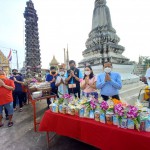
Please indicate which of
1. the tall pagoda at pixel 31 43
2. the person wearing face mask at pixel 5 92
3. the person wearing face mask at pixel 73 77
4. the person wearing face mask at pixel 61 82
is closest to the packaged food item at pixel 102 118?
the person wearing face mask at pixel 73 77

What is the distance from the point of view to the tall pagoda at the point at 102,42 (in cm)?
558

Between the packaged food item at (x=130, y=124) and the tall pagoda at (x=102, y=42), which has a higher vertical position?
the tall pagoda at (x=102, y=42)

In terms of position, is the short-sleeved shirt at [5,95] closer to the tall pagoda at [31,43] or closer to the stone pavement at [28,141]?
the stone pavement at [28,141]

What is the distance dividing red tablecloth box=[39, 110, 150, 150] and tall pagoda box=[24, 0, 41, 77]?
67.9 feet

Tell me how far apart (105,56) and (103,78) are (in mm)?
3232

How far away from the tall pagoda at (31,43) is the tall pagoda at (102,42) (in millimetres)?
17152

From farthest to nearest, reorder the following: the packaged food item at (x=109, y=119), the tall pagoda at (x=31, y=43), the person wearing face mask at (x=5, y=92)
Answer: the tall pagoda at (x=31, y=43), the person wearing face mask at (x=5, y=92), the packaged food item at (x=109, y=119)

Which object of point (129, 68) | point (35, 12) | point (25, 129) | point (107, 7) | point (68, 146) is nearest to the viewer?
point (68, 146)

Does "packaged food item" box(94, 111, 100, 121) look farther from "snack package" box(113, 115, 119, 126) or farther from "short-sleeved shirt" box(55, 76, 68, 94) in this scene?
"short-sleeved shirt" box(55, 76, 68, 94)

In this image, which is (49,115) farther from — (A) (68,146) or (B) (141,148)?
(B) (141,148)

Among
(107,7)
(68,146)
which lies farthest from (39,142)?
(107,7)

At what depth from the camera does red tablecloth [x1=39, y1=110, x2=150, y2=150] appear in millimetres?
1300

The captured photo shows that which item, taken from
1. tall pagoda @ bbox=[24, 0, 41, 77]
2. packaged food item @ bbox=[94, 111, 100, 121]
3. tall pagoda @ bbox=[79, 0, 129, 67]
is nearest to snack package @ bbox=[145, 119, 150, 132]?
packaged food item @ bbox=[94, 111, 100, 121]

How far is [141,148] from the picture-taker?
4.16 feet
